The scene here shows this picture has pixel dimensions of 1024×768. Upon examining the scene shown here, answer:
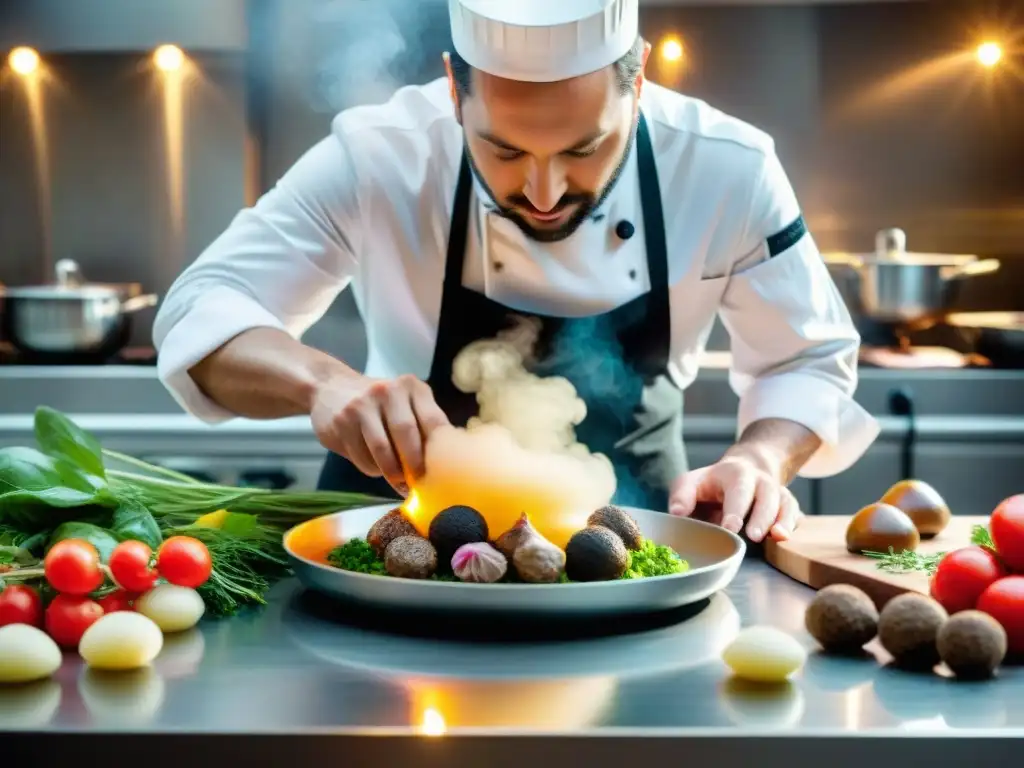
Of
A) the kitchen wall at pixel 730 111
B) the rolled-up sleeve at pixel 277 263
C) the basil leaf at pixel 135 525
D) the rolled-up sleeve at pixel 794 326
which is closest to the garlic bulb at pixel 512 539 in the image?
the basil leaf at pixel 135 525

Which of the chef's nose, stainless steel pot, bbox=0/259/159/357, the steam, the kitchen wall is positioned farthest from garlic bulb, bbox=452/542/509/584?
the kitchen wall

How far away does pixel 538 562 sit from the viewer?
44.0 inches

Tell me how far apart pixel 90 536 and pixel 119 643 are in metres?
0.20

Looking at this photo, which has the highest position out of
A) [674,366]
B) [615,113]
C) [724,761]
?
[615,113]

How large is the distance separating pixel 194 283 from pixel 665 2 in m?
2.00

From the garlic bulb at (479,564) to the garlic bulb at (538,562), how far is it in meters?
0.02

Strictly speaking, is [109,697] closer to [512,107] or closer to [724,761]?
[724,761]

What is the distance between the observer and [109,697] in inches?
37.0

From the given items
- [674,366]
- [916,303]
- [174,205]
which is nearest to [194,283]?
[674,366]

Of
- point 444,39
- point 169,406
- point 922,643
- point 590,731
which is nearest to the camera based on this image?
point 590,731

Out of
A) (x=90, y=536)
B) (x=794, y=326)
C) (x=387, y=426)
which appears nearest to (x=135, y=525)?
(x=90, y=536)

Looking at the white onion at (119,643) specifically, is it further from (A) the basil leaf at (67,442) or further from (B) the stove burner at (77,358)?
A: (B) the stove burner at (77,358)

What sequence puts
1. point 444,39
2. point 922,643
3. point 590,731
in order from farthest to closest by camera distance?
point 444,39
point 922,643
point 590,731

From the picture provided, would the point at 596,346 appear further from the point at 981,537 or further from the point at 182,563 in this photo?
the point at 182,563
